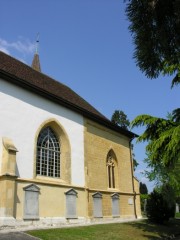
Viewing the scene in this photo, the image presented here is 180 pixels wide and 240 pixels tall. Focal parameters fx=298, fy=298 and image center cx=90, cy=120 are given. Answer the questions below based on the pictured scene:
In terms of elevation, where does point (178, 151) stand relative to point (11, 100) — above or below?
below

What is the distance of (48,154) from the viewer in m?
16.9

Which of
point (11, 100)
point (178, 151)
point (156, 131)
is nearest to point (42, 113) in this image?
point (11, 100)

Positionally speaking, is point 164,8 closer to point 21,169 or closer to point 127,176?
point 21,169

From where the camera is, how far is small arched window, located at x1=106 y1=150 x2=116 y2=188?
21.0 metres

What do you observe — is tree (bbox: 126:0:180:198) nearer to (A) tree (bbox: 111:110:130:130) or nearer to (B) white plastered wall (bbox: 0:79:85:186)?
(B) white plastered wall (bbox: 0:79:85:186)

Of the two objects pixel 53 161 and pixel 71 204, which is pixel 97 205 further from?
pixel 53 161

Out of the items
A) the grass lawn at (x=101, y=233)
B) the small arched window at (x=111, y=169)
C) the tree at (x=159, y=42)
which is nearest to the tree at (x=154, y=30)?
the tree at (x=159, y=42)

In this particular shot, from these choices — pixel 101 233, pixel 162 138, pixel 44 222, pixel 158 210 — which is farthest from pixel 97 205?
pixel 162 138

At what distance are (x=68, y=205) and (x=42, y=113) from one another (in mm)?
5323

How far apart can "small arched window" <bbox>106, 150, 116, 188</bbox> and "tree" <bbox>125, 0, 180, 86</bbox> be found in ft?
39.8

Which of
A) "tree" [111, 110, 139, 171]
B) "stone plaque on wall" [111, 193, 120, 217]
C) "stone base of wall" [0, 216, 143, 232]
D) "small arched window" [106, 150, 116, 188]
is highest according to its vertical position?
"tree" [111, 110, 139, 171]

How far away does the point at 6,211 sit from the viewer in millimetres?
12781

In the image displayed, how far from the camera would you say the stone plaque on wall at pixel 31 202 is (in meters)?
14.2

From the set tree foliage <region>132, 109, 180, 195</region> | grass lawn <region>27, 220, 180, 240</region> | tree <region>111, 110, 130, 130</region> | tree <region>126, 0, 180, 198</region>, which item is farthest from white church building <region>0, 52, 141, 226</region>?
tree <region>111, 110, 130, 130</region>
